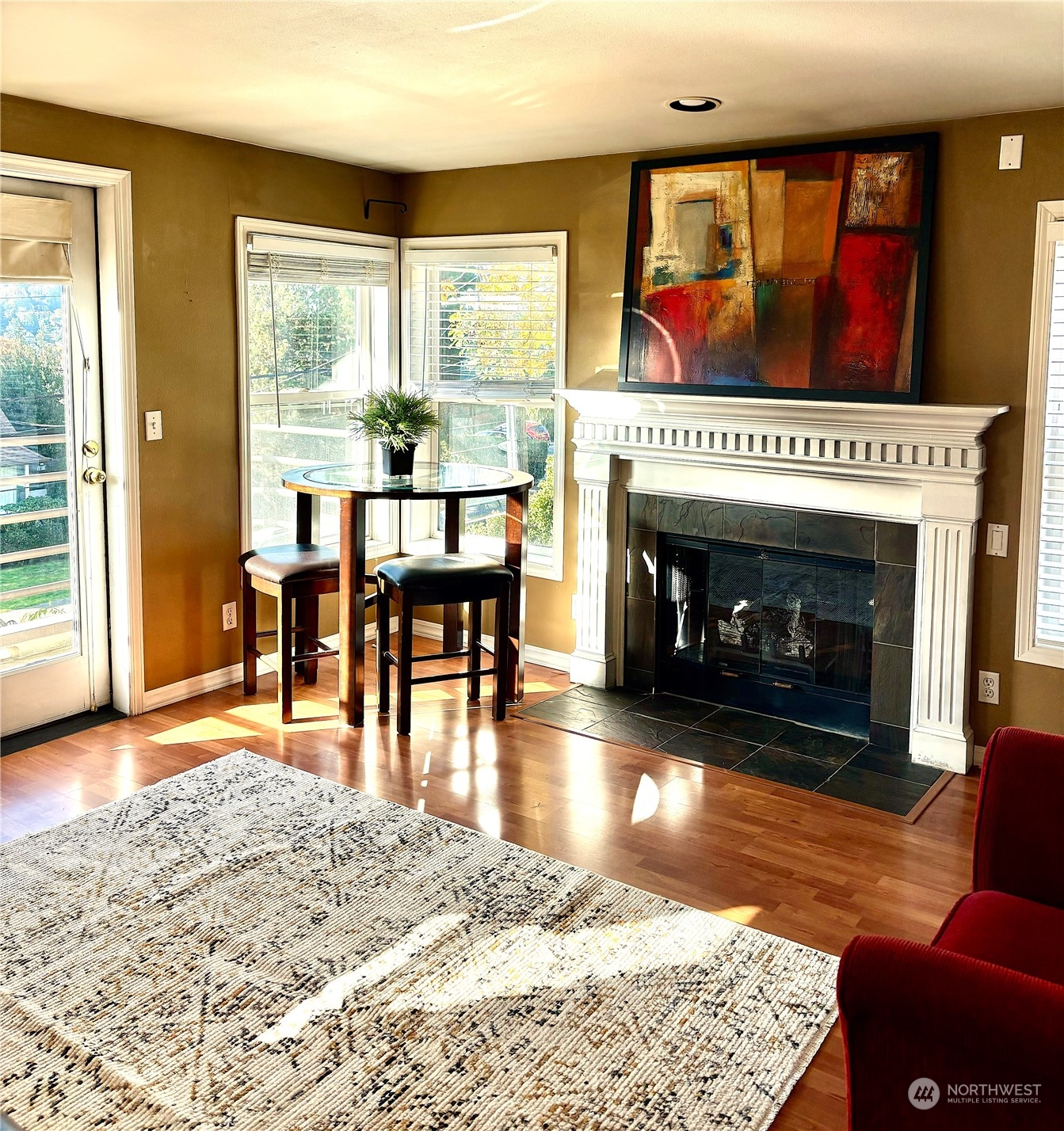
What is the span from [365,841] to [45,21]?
94.9 inches

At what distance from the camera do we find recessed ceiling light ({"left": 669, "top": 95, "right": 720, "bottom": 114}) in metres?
3.50

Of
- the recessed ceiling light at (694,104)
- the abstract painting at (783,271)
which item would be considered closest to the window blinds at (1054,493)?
the abstract painting at (783,271)

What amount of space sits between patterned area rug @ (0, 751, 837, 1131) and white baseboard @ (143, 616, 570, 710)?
1.10 metres

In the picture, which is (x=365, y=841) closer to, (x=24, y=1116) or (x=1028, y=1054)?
(x=24, y=1116)

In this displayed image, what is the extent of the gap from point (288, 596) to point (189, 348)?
1.10m

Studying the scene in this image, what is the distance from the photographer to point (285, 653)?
4289 mm

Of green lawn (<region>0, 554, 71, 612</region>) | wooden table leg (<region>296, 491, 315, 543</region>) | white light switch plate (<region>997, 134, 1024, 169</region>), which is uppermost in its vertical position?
white light switch plate (<region>997, 134, 1024, 169</region>)

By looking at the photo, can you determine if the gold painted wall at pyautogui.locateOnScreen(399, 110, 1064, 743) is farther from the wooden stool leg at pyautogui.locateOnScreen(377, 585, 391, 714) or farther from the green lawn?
the green lawn

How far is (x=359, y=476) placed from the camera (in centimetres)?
445

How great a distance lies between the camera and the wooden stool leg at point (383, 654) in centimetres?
430

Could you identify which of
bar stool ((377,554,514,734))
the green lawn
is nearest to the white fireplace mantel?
bar stool ((377,554,514,734))

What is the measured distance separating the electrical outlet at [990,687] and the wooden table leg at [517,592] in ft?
5.84

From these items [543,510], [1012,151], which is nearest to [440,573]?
[543,510]

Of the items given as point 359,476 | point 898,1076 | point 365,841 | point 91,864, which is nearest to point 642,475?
point 359,476
